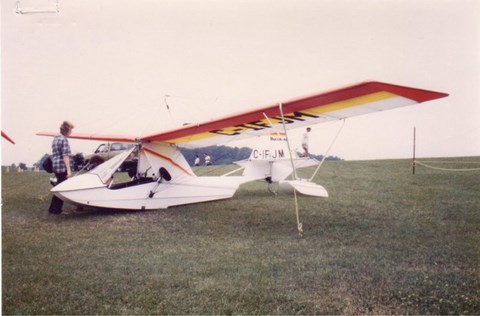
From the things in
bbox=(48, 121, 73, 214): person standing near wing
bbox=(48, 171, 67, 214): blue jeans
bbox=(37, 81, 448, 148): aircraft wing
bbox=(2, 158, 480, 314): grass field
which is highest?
bbox=(37, 81, 448, 148): aircraft wing

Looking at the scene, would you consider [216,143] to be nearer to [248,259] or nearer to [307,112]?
[307,112]

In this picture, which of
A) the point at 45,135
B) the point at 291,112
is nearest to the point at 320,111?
the point at 291,112

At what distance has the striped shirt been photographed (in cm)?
706

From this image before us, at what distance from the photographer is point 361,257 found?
165 inches

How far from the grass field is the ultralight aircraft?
53 centimetres

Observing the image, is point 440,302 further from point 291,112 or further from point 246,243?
point 291,112

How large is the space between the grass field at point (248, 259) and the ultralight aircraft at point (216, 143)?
53 centimetres

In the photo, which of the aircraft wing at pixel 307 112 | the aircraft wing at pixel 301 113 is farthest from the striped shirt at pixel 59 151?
the aircraft wing at pixel 307 112

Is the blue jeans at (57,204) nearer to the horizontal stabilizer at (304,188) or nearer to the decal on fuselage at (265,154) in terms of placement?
the horizontal stabilizer at (304,188)

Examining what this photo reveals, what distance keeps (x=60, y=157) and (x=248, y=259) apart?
195 inches

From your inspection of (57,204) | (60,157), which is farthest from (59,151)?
(57,204)

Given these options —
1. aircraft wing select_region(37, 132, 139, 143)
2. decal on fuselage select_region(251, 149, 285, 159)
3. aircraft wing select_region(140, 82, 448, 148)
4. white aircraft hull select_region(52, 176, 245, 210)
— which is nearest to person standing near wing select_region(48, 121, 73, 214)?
white aircraft hull select_region(52, 176, 245, 210)

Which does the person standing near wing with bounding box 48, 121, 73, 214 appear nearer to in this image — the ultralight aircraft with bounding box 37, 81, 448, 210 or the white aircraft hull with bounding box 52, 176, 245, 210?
the ultralight aircraft with bounding box 37, 81, 448, 210

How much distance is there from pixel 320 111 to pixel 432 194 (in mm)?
4133
